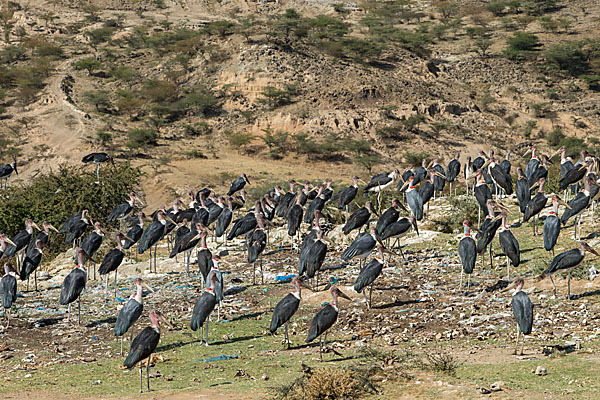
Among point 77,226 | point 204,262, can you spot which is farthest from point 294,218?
point 77,226

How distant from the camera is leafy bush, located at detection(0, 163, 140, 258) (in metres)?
27.6

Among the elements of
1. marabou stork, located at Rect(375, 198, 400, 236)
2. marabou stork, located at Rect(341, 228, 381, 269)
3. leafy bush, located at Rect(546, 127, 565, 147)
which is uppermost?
marabou stork, located at Rect(341, 228, 381, 269)

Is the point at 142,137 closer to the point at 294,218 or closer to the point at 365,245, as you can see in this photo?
the point at 294,218

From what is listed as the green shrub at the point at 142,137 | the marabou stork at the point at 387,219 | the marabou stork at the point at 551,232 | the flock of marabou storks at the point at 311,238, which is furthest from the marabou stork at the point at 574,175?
the green shrub at the point at 142,137

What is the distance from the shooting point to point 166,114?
54.6 metres

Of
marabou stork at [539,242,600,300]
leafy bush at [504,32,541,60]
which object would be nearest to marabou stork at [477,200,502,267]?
marabou stork at [539,242,600,300]

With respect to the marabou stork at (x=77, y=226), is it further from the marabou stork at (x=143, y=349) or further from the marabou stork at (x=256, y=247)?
the marabou stork at (x=143, y=349)

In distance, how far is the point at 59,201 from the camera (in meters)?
29.4

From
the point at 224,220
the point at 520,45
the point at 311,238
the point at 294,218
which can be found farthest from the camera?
the point at 520,45

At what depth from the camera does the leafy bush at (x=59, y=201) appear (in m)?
27.6

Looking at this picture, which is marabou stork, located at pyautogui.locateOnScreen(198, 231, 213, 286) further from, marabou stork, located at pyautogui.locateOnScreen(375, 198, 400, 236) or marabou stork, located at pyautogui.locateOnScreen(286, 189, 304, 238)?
marabou stork, located at pyautogui.locateOnScreen(375, 198, 400, 236)

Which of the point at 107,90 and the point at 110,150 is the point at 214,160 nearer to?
the point at 110,150

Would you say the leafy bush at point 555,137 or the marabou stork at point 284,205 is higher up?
the marabou stork at point 284,205

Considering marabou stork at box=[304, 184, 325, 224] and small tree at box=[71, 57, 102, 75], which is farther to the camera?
small tree at box=[71, 57, 102, 75]
